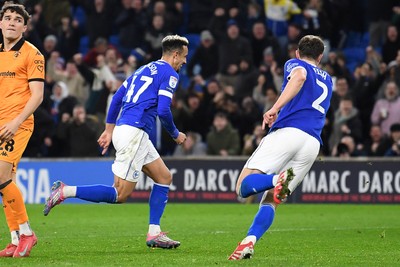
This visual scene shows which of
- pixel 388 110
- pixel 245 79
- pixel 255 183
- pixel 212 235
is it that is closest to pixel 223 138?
pixel 245 79

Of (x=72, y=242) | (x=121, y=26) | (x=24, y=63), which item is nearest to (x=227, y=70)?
(x=121, y=26)

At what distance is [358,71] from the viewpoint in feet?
68.1

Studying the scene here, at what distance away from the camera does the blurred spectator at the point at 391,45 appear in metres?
21.2

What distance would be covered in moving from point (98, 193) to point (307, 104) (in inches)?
88.8

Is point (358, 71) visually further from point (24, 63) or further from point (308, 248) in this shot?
point (24, 63)

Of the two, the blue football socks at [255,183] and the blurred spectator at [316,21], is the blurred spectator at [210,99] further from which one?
the blue football socks at [255,183]

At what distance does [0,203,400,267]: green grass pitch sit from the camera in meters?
9.30

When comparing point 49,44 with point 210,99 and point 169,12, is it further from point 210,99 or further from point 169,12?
point 210,99

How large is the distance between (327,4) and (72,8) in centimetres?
672

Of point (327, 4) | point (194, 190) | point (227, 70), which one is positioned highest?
point (327, 4)

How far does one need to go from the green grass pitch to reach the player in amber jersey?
0.31 meters

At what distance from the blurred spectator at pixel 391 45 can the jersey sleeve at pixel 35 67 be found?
42.5 feet

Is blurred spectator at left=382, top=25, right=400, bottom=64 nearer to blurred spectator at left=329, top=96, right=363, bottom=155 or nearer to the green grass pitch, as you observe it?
blurred spectator at left=329, top=96, right=363, bottom=155

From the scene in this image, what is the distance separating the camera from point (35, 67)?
372 inches
